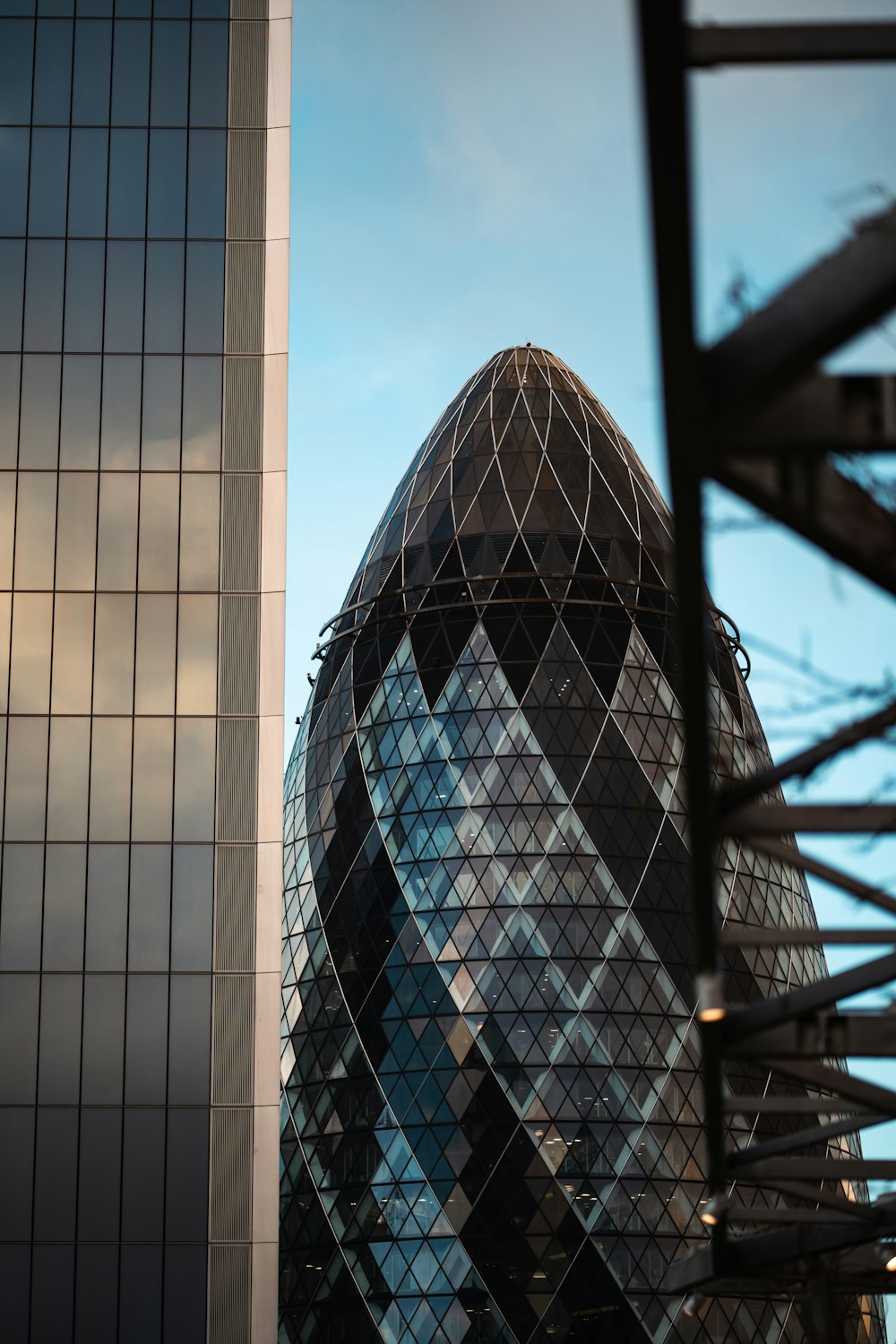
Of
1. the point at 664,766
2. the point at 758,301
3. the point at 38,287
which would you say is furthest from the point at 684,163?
the point at 664,766

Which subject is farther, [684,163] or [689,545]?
[689,545]

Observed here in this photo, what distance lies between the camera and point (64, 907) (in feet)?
92.3

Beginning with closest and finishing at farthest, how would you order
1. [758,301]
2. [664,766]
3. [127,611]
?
[758,301]
[127,611]
[664,766]

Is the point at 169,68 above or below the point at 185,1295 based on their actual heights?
above

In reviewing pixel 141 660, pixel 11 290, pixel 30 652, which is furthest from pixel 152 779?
pixel 11 290

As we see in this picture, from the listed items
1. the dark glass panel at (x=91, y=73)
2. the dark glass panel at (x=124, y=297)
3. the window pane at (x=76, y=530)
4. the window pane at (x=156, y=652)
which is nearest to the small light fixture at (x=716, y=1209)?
the window pane at (x=156, y=652)

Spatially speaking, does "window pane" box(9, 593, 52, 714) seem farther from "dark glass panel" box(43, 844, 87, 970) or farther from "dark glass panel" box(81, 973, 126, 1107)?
"dark glass panel" box(81, 973, 126, 1107)

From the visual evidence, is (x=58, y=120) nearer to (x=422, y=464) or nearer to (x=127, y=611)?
(x=127, y=611)

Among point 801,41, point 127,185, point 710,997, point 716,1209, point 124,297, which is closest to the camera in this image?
point 801,41

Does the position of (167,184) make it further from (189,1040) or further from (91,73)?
(189,1040)

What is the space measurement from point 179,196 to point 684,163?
26.3 meters

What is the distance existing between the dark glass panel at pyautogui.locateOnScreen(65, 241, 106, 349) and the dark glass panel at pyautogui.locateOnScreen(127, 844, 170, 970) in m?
8.27

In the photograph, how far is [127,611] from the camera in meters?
29.7

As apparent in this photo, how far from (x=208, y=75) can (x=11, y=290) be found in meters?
5.53
